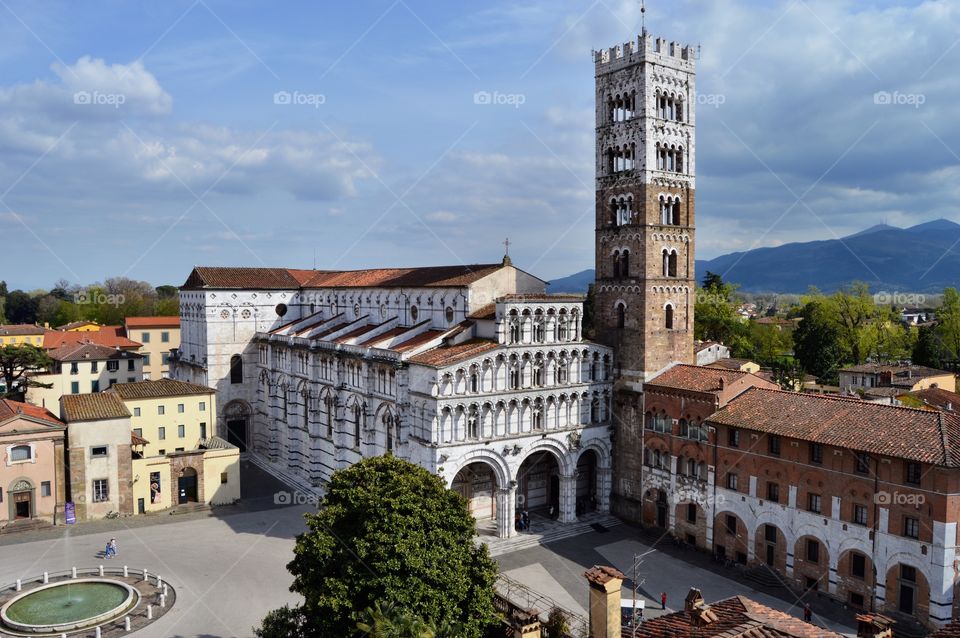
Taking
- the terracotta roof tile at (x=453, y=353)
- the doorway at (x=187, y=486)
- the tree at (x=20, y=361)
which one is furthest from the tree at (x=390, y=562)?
the tree at (x=20, y=361)

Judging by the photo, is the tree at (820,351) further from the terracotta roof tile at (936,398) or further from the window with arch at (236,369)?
the window with arch at (236,369)

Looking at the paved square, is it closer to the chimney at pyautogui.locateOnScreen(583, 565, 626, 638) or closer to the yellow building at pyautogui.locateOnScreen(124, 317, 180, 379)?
the chimney at pyautogui.locateOnScreen(583, 565, 626, 638)

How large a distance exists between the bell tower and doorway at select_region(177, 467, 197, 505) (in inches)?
1181

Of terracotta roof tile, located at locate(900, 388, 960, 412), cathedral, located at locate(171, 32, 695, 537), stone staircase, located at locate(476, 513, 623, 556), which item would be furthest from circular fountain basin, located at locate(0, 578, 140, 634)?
terracotta roof tile, located at locate(900, 388, 960, 412)

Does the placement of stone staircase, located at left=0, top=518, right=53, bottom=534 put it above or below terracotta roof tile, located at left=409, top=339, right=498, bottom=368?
below

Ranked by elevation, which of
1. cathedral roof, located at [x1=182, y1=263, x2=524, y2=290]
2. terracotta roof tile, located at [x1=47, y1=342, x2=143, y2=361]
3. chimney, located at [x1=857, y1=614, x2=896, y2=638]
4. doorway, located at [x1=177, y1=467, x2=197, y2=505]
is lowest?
doorway, located at [x1=177, y1=467, x2=197, y2=505]

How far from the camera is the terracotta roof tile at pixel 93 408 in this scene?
44.4 meters

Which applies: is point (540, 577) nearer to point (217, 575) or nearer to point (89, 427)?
point (217, 575)

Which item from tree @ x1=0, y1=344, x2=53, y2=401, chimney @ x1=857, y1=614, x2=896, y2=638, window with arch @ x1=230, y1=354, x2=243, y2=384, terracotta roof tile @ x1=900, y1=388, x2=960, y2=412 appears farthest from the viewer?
window with arch @ x1=230, y1=354, x2=243, y2=384

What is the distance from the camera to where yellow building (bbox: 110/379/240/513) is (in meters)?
46.9

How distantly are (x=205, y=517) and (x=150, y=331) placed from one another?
139 feet

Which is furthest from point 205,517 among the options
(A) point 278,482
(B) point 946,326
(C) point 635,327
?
(B) point 946,326

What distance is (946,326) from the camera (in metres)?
76.7

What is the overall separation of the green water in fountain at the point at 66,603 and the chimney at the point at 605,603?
24.5 m
